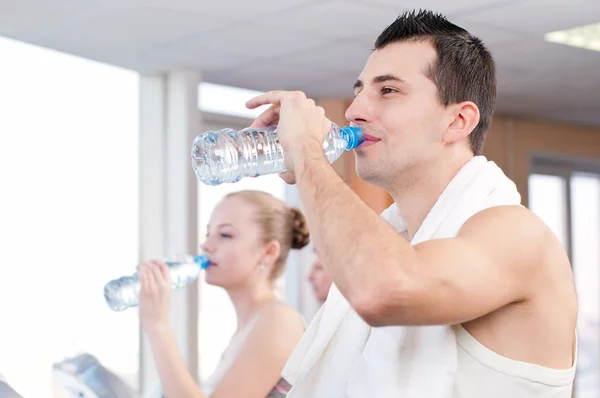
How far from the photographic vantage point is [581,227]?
22.9 feet

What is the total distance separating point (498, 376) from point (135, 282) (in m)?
1.43

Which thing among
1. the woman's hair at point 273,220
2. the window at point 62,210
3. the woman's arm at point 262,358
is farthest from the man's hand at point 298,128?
the window at point 62,210

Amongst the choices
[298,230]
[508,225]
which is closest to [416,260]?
[508,225]

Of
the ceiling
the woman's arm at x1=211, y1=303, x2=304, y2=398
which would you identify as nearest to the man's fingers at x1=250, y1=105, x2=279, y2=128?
the woman's arm at x1=211, y1=303, x2=304, y2=398

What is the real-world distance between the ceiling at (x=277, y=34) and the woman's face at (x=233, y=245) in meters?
1.14

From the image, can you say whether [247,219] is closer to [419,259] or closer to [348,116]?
[348,116]

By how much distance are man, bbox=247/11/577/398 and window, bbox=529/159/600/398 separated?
206 inches

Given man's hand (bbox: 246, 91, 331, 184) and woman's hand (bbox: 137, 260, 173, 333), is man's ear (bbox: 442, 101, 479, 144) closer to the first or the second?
man's hand (bbox: 246, 91, 331, 184)

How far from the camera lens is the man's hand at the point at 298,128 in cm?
132

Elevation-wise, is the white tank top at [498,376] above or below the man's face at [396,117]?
below

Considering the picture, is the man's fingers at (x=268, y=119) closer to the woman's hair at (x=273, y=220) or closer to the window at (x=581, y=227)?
the woman's hair at (x=273, y=220)

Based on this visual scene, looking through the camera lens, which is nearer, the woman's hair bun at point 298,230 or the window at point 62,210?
the woman's hair bun at point 298,230

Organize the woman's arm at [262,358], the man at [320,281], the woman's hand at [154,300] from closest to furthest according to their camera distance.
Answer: the woman's arm at [262,358]
the woman's hand at [154,300]
the man at [320,281]

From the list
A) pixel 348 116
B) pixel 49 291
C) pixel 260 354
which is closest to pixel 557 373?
pixel 348 116
